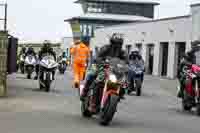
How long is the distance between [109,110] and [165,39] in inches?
1696

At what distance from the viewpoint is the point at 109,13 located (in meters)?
115

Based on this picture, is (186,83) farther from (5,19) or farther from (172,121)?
(5,19)

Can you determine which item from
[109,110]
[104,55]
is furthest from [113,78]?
[104,55]

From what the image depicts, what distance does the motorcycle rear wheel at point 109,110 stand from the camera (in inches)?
432

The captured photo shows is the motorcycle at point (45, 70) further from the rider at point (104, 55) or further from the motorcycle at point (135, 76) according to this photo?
the rider at point (104, 55)

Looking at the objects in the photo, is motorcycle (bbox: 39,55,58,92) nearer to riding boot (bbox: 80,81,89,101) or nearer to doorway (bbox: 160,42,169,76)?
riding boot (bbox: 80,81,89,101)

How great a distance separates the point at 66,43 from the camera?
11000 cm

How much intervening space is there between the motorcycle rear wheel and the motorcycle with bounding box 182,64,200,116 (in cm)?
377

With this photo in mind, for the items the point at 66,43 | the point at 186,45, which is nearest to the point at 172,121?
the point at 186,45

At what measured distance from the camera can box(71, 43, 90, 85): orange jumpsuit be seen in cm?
2050

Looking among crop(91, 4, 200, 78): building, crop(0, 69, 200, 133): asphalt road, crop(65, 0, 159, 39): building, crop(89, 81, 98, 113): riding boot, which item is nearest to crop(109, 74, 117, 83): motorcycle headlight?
crop(89, 81, 98, 113): riding boot

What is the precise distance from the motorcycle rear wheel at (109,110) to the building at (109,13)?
98150 millimetres

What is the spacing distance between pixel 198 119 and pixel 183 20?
3592cm

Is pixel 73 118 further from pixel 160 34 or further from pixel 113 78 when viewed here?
pixel 160 34
